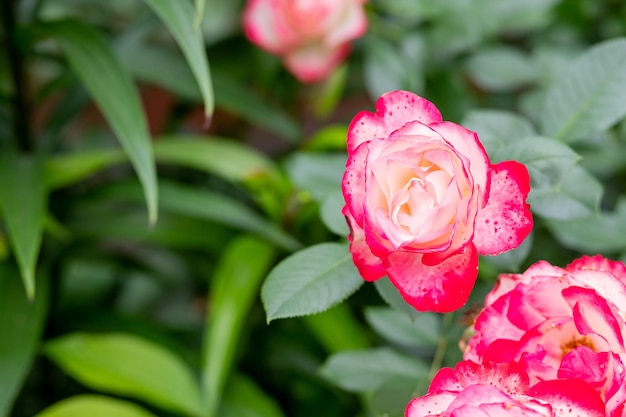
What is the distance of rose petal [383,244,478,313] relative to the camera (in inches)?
14.5

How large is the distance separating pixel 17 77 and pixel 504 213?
1.91 ft

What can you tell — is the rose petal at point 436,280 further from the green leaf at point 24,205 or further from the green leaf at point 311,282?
the green leaf at point 24,205

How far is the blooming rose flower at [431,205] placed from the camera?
357 mm

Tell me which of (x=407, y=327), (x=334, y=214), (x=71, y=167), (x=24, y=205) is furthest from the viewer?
(x=71, y=167)

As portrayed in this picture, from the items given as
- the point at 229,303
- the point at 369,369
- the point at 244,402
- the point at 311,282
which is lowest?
the point at 244,402

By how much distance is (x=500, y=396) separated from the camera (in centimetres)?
32

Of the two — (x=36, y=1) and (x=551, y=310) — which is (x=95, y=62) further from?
(x=551, y=310)

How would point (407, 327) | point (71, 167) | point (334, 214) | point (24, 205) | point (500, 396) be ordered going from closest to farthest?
point (500, 396) < point (334, 214) < point (407, 327) < point (24, 205) < point (71, 167)

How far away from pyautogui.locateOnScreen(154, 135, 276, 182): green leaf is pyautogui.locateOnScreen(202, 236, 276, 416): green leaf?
7cm

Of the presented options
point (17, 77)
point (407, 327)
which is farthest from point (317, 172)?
point (17, 77)

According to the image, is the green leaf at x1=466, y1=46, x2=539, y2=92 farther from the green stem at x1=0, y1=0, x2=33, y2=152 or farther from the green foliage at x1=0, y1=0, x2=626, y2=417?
the green stem at x1=0, y1=0, x2=33, y2=152

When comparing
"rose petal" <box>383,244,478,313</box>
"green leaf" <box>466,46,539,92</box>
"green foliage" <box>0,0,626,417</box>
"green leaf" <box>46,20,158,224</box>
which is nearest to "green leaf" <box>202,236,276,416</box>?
"green foliage" <box>0,0,626,417</box>

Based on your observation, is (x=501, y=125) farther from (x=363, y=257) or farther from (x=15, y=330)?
(x=15, y=330)

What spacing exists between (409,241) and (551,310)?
8 centimetres
